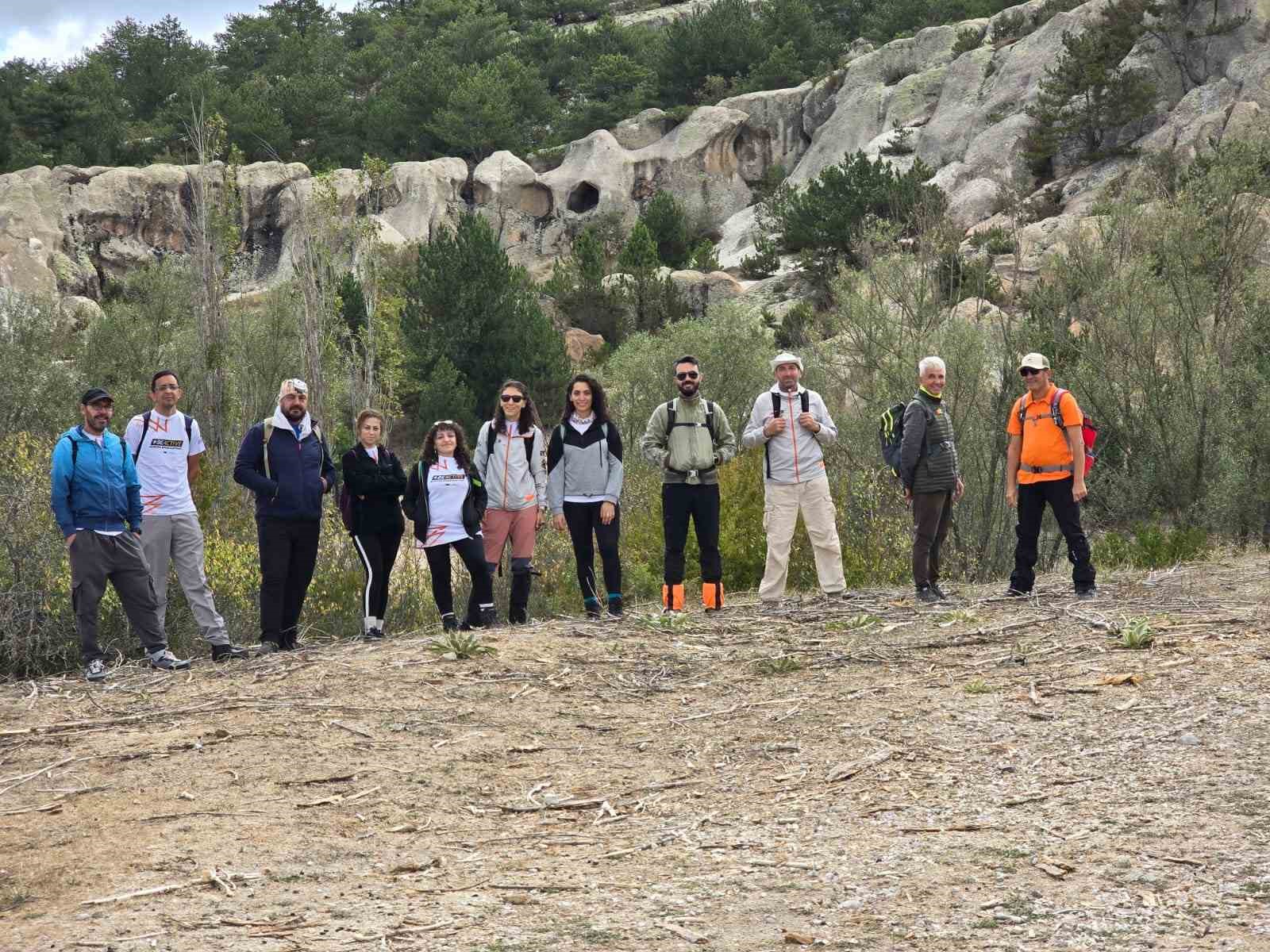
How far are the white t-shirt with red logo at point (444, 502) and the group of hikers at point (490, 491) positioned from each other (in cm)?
1

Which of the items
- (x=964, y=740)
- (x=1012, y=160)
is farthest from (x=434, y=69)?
(x=964, y=740)

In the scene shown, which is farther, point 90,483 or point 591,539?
point 591,539

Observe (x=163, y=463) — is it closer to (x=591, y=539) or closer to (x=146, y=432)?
(x=146, y=432)

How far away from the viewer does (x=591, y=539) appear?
29.5ft

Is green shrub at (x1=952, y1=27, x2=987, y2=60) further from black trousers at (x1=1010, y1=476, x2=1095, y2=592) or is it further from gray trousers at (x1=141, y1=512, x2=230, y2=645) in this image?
gray trousers at (x1=141, y1=512, x2=230, y2=645)

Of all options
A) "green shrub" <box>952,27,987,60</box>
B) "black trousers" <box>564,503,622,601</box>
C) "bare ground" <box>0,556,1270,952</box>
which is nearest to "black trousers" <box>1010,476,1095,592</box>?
"bare ground" <box>0,556,1270,952</box>

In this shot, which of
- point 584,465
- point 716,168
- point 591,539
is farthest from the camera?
point 716,168

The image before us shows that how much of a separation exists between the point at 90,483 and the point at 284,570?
1.29 metres

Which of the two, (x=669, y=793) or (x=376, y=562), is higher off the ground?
(x=376, y=562)

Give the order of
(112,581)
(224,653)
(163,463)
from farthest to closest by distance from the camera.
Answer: (224,653)
(163,463)
(112,581)

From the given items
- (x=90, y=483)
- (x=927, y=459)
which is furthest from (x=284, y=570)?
(x=927, y=459)

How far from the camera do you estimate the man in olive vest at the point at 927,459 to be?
28.9 ft

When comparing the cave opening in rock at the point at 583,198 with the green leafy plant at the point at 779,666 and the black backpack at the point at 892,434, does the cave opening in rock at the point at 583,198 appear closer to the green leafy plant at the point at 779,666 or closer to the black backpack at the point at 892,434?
the black backpack at the point at 892,434

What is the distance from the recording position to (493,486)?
877 centimetres
